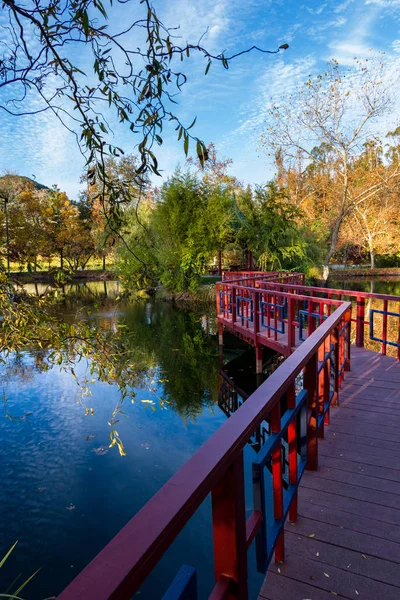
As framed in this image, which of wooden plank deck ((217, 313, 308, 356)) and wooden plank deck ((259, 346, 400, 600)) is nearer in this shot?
wooden plank deck ((259, 346, 400, 600))

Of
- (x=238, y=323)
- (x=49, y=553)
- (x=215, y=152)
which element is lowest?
(x=49, y=553)

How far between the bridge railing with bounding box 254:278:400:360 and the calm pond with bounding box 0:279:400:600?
258 centimetres

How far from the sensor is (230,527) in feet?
3.69

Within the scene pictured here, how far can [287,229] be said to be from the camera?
20.4 metres

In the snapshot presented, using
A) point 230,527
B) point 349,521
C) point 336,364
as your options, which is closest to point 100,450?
point 336,364

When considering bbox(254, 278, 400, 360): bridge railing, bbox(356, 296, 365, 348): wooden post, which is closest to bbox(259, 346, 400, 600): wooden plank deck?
bbox(254, 278, 400, 360): bridge railing

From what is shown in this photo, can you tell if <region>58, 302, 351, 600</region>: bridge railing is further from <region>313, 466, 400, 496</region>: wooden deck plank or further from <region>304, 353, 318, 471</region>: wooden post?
<region>313, 466, 400, 496</region>: wooden deck plank

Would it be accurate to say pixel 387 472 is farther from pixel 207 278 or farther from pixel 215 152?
pixel 215 152

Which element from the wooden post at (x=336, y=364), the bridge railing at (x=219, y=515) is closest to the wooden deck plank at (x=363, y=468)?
the bridge railing at (x=219, y=515)

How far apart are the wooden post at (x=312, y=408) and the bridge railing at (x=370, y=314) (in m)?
3.25

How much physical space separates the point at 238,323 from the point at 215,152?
2714cm

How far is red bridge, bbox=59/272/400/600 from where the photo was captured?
747mm

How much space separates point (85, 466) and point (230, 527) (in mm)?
4822

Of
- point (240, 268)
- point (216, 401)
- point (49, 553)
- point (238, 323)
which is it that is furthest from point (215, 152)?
point (49, 553)
